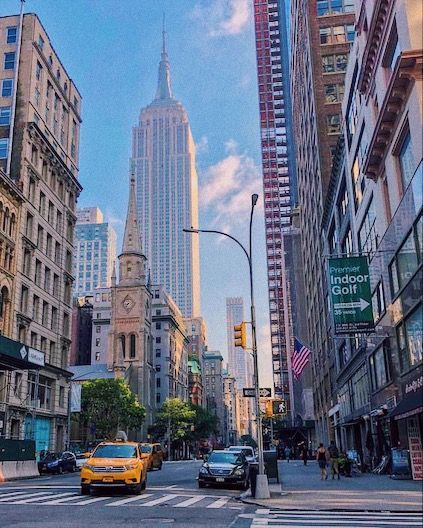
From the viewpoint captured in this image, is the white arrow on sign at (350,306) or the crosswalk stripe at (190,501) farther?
the white arrow on sign at (350,306)

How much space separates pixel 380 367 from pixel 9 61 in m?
50.0

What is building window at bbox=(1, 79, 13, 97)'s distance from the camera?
5929cm

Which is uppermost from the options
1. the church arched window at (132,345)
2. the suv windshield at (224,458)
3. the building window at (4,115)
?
the building window at (4,115)

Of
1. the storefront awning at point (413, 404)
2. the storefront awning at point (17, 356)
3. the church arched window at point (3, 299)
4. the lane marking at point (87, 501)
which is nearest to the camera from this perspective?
the storefront awning at point (413, 404)

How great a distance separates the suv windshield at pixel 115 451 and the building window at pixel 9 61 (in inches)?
2008

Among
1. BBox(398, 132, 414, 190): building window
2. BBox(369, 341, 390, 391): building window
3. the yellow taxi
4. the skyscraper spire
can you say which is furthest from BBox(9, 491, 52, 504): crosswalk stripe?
the skyscraper spire

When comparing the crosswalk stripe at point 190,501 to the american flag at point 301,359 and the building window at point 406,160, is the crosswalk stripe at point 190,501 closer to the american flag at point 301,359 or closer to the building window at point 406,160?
the building window at point 406,160

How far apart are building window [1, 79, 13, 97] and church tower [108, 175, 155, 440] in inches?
2646

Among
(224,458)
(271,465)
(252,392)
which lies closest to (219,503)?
(252,392)

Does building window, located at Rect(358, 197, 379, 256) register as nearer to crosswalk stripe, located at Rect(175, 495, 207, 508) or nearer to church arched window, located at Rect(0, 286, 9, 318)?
crosswalk stripe, located at Rect(175, 495, 207, 508)

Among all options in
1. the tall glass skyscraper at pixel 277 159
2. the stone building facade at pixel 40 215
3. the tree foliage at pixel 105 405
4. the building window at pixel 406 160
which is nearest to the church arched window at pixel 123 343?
the tree foliage at pixel 105 405

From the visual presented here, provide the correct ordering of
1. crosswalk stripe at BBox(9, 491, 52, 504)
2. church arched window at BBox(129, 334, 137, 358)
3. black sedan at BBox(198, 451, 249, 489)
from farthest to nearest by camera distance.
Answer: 1. church arched window at BBox(129, 334, 137, 358)
2. black sedan at BBox(198, 451, 249, 489)
3. crosswalk stripe at BBox(9, 491, 52, 504)

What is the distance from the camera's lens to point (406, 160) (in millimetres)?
22062

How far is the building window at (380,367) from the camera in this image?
102ft
